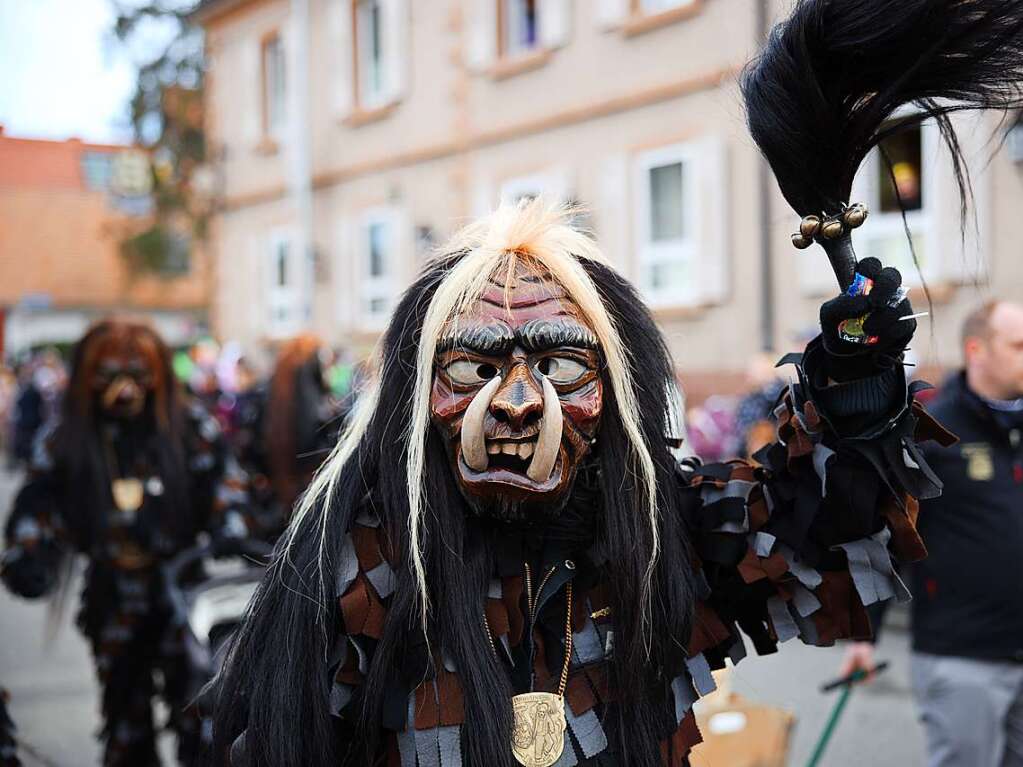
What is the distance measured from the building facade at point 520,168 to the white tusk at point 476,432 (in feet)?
11.9

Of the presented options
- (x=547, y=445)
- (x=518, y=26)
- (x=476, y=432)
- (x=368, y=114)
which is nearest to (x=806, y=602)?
(x=547, y=445)

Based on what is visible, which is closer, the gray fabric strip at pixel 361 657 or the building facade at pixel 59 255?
the gray fabric strip at pixel 361 657

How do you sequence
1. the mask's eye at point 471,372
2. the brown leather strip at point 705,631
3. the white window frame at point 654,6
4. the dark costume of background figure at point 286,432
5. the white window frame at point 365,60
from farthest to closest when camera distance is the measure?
the white window frame at point 365,60
the white window frame at point 654,6
the dark costume of background figure at point 286,432
the brown leather strip at point 705,631
the mask's eye at point 471,372

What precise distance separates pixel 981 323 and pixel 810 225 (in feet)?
7.40

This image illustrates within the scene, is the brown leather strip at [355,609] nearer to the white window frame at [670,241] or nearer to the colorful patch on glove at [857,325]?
the colorful patch on glove at [857,325]

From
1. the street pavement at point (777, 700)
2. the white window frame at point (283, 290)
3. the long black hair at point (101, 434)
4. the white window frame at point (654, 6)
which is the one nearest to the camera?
the long black hair at point (101, 434)

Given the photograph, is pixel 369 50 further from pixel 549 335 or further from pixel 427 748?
pixel 427 748

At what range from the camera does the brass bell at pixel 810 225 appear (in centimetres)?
168

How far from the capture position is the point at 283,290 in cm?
1823

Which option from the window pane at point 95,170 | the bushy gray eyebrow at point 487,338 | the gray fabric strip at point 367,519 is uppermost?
the window pane at point 95,170

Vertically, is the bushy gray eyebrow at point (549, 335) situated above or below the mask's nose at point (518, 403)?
above

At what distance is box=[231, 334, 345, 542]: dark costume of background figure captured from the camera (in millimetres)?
5656

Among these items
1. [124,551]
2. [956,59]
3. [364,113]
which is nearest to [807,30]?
[956,59]

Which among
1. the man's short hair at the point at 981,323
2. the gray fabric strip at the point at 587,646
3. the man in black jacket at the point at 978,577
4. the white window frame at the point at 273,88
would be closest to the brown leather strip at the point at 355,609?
the gray fabric strip at the point at 587,646
